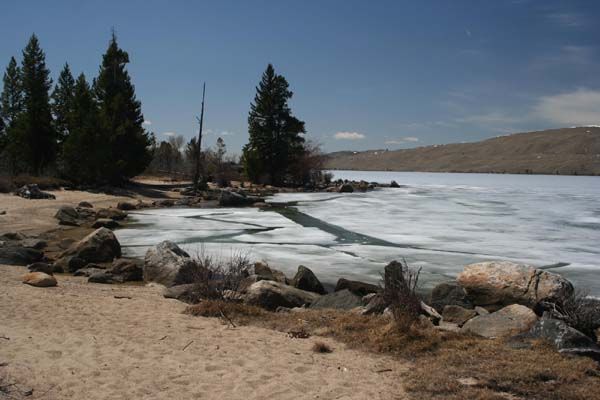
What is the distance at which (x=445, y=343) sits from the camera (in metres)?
7.52

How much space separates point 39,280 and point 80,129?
3041 cm

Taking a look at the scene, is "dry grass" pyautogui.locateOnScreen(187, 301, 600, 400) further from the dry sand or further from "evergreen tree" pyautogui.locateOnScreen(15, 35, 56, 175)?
"evergreen tree" pyautogui.locateOnScreen(15, 35, 56, 175)

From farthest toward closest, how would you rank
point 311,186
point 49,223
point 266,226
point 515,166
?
point 515,166
point 311,186
point 266,226
point 49,223

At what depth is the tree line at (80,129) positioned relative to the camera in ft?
127

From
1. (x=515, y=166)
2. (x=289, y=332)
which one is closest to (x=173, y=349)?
(x=289, y=332)

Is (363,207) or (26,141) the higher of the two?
(26,141)

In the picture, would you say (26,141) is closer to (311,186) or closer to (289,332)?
(311,186)

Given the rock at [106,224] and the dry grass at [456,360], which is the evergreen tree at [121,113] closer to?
the rock at [106,224]

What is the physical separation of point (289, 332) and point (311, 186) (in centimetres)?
5235

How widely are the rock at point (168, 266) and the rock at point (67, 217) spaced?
11212mm

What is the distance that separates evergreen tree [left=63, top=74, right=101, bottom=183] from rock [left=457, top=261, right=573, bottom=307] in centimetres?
3394

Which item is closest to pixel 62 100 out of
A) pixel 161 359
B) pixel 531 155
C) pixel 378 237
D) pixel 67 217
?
pixel 67 217

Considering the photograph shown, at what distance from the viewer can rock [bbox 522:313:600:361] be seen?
22.2 ft

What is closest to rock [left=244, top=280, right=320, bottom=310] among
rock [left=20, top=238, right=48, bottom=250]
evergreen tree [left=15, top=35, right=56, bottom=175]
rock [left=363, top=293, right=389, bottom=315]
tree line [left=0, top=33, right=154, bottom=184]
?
rock [left=363, top=293, right=389, bottom=315]
